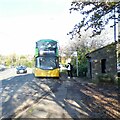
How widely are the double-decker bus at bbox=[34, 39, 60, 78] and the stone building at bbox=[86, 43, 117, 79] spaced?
13.8ft

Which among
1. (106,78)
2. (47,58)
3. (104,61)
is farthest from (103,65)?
(47,58)

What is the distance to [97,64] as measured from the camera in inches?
1242

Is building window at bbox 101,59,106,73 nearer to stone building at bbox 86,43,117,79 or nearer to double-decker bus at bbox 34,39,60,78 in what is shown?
stone building at bbox 86,43,117,79

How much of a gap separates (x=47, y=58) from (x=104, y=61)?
6.86 m

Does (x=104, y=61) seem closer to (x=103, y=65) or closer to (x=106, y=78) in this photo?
(x=103, y=65)

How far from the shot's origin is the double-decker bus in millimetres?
32281

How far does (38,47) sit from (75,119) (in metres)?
22.6

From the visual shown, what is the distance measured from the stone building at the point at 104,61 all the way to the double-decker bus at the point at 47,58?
4.21m

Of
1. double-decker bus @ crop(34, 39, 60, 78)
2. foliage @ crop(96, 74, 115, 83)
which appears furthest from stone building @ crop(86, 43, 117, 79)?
double-decker bus @ crop(34, 39, 60, 78)

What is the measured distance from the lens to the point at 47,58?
33.0 meters

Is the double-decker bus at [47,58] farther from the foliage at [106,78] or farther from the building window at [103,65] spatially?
the foliage at [106,78]

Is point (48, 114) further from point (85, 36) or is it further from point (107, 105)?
point (85, 36)

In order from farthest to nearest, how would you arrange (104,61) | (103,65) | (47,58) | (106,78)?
(47,58) < (103,65) < (104,61) < (106,78)

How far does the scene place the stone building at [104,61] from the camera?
26.6 meters
